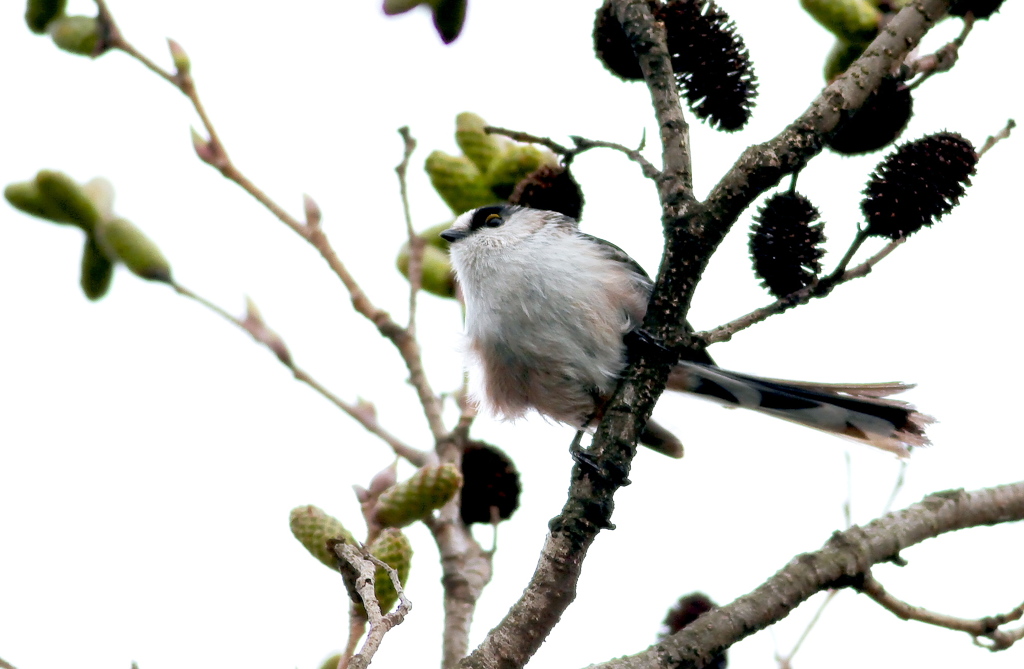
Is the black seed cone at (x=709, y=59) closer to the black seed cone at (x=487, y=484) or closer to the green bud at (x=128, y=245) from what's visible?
the black seed cone at (x=487, y=484)

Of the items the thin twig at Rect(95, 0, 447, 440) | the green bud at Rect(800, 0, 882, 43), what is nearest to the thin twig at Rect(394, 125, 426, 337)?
the thin twig at Rect(95, 0, 447, 440)

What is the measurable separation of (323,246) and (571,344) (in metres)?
0.96

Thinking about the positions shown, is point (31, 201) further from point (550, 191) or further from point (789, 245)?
point (789, 245)

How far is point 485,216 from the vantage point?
12.9 ft

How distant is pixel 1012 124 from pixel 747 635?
142 centimetres

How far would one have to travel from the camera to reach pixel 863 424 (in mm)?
3439

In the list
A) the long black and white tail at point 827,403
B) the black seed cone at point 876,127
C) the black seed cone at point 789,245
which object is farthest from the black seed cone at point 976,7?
the long black and white tail at point 827,403

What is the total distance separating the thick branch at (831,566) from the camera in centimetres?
207

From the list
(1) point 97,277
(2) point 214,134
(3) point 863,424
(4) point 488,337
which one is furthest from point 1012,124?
(1) point 97,277

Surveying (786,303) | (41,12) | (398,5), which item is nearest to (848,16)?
(786,303)

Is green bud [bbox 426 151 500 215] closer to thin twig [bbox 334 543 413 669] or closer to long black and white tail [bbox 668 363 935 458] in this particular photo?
long black and white tail [bbox 668 363 935 458]

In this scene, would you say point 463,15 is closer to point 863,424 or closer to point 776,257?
point 776,257

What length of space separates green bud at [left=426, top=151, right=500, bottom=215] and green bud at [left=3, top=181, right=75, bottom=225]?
3.55ft

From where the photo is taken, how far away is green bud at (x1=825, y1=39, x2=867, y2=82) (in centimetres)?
278
